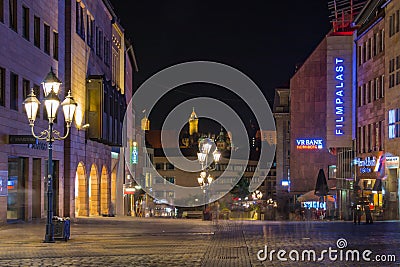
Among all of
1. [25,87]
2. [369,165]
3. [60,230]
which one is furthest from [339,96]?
[60,230]

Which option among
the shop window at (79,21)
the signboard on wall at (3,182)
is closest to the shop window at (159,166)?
the shop window at (79,21)

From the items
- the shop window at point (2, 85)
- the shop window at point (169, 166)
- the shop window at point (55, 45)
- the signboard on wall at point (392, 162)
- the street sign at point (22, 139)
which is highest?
the shop window at point (55, 45)

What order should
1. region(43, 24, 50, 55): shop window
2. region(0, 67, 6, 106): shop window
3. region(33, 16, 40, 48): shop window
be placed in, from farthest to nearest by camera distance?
region(43, 24, 50, 55): shop window → region(33, 16, 40, 48): shop window → region(0, 67, 6, 106): shop window

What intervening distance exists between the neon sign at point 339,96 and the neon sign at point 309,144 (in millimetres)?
20593

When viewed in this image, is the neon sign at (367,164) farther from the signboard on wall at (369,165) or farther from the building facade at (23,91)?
the building facade at (23,91)

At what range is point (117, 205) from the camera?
2470 inches

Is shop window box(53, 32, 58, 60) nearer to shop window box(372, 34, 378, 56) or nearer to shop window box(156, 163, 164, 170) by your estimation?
shop window box(372, 34, 378, 56)

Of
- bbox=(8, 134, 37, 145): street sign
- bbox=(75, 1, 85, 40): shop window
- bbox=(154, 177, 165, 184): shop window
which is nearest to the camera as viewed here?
bbox=(8, 134, 37, 145): street sign

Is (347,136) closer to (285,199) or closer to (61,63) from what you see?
(61,63)

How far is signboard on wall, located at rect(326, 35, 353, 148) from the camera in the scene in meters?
56.3

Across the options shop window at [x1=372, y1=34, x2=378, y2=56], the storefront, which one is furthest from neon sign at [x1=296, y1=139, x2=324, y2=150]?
shop window at [x1=372, y1=34, x2=378, y2=56]

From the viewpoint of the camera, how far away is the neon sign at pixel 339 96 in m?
56.4

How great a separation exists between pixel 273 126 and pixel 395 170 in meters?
76.6

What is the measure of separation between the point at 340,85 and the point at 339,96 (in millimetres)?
805
